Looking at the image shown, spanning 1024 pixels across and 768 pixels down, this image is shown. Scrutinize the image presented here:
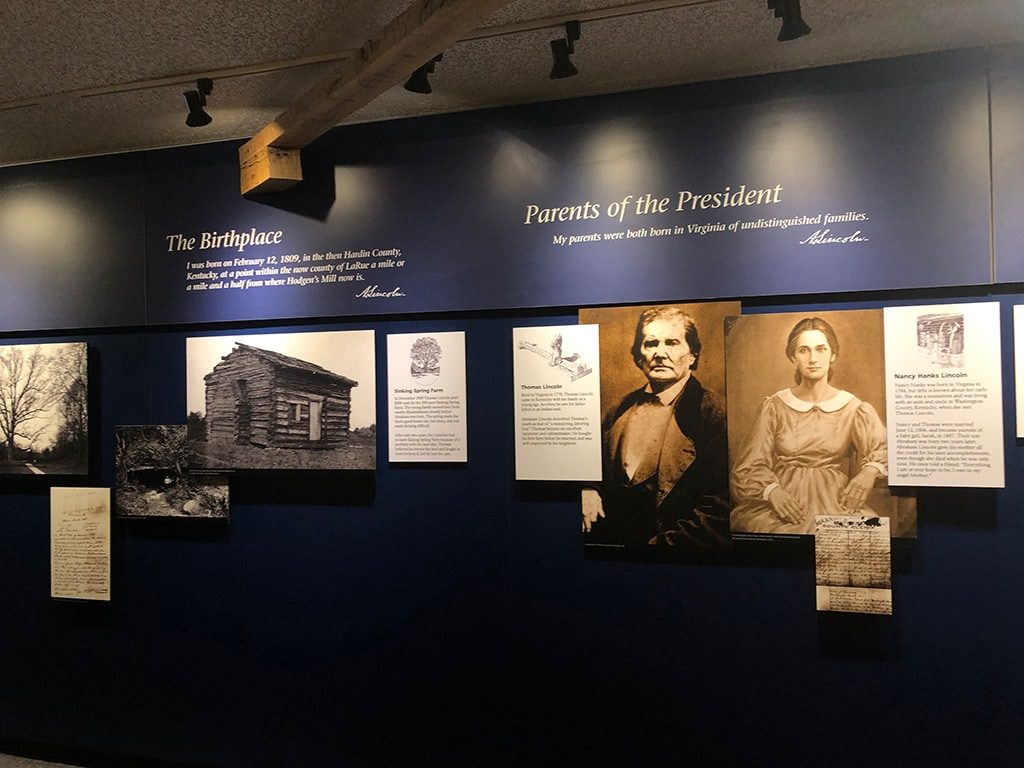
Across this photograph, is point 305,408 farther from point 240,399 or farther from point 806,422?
point 806,422

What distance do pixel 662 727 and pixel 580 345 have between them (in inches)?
60.7

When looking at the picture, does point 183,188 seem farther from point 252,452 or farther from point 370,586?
point 370,586

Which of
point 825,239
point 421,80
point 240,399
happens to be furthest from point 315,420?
point 825,239

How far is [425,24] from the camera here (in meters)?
2.08

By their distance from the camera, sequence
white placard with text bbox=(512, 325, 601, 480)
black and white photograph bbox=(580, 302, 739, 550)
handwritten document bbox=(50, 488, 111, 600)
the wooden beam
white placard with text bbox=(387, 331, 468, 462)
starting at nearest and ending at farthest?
the wooden beam, black and white photograph bbox=(580, 302, 739, 550), white placard with text bbox=(512, 325, 601, 480), white placard with text bbox=(387, 331, 468, 462), handwritten document bbox=(50, 488, 111, 600)

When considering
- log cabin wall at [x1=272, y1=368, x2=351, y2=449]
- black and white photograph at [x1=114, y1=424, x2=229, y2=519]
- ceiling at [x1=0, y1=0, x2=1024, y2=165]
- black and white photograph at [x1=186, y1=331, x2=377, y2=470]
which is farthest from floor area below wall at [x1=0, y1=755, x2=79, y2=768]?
ceiling at [x1=0, y1=0, x2=1024, y2=165]

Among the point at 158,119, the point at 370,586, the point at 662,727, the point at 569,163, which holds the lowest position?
the point at 662,727

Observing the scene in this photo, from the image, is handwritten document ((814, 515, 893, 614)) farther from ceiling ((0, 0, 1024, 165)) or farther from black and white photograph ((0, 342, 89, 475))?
black and white photograph ((0, 342, 89, 475))

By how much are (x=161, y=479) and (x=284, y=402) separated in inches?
29.3

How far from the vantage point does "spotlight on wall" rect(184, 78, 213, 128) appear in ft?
9.30

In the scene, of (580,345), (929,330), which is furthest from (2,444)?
(929,330)

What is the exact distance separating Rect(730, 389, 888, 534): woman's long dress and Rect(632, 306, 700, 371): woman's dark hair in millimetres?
329

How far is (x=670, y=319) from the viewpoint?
2.86m

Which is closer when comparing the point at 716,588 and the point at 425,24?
the point at 425,24
